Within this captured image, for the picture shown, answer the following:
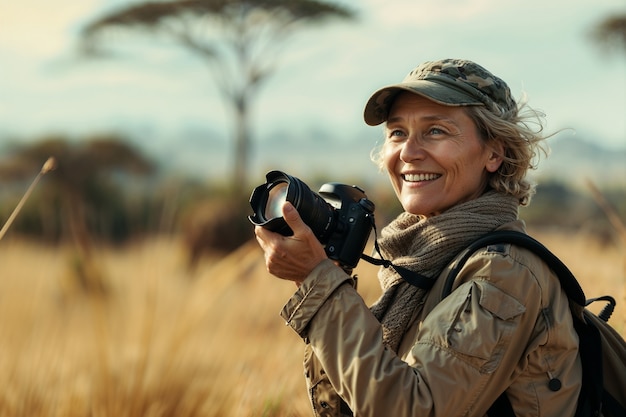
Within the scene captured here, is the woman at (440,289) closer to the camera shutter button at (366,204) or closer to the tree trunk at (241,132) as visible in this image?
the camera shutter button at (366,204)

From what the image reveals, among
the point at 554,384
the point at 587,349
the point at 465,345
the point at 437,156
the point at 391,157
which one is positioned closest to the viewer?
the point at 465,345

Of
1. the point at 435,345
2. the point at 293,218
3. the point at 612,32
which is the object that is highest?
the point at 612,32

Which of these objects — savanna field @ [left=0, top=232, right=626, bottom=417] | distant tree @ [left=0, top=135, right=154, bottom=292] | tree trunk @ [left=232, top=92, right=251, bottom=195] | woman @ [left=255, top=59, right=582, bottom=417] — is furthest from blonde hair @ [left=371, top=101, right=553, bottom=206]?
tree trunk @ [left=232, top=92, right=251, bottom=195]

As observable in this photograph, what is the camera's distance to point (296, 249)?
1.71 metres

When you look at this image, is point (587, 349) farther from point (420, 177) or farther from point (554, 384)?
point (420, 177)

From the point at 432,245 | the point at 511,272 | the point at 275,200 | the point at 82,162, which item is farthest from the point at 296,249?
the point at 82,162

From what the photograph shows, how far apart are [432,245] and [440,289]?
4.3 inches

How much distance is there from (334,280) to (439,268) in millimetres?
292

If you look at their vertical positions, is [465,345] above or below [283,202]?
below

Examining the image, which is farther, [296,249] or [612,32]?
[612,32]

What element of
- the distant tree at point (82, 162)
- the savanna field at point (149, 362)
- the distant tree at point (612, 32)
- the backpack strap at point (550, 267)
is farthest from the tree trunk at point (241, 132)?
the backpack strap at point (550, 267)

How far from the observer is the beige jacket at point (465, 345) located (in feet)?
5.04

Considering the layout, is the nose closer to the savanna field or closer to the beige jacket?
the beige jacket

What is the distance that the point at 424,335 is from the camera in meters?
1.61
